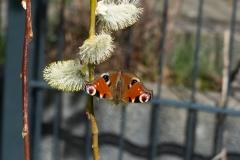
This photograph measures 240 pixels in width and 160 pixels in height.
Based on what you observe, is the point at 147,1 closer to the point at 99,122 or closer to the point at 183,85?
the point at 183,85

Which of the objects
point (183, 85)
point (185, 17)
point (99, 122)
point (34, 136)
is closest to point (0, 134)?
point (34, 136)

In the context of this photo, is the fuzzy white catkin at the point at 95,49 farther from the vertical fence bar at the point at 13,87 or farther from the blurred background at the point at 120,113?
the vertical fence bar at the point at 13,87

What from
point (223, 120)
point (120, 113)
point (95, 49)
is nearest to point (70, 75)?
point (95, 49)

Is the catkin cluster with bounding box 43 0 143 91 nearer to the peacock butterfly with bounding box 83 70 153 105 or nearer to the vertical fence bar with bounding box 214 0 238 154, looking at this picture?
the peacock butterfly with bounding box 83 70 153 105

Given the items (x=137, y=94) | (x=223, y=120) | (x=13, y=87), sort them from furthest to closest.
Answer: (x=13, y=87), (x=223, y=120), (x=137, y=94)

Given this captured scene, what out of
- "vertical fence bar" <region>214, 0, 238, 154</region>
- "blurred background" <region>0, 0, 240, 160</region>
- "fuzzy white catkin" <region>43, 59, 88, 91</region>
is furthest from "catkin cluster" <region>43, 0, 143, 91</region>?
"vertical fence bar" <region>214, 0, 238, 154</region>

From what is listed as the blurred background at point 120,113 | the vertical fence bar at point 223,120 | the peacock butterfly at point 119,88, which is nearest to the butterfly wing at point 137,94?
the peacock butterfly at point 119,88

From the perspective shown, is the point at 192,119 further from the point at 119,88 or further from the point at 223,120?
the point at 119,88

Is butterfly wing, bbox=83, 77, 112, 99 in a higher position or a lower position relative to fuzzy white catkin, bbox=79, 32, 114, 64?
lower
